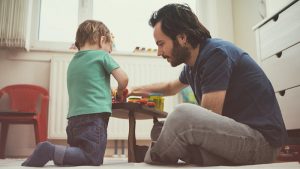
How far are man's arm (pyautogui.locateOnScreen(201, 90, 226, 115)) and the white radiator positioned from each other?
193cm

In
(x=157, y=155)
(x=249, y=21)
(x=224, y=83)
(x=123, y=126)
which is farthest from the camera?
(x=249, y=21)

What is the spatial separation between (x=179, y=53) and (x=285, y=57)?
0.84m

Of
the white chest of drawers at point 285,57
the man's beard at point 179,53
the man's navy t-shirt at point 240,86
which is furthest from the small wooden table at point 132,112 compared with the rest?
the white chest of drawers at point 285,57

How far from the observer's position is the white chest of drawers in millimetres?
1793

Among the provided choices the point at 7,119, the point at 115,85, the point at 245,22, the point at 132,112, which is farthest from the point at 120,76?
the point at 245,22

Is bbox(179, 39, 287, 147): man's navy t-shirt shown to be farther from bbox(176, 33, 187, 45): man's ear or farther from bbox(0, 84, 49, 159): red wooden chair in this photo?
bbox(0, 84, 49, 159): red wooden chair

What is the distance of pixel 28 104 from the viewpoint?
293 centimetres

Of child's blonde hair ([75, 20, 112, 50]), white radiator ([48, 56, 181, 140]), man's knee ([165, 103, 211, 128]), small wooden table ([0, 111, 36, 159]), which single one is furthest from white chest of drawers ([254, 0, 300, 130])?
small wooden table ([0, 111, 36, 159])

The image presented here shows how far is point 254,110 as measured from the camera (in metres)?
1.19

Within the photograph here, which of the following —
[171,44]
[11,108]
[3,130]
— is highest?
[171,44]

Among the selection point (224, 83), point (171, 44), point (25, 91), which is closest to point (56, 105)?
point (25, 91)

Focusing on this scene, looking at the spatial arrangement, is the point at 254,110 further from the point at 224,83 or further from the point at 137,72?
the point at 137,72

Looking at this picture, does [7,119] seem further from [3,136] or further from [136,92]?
[136,92]

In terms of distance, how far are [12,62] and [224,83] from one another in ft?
8.04
